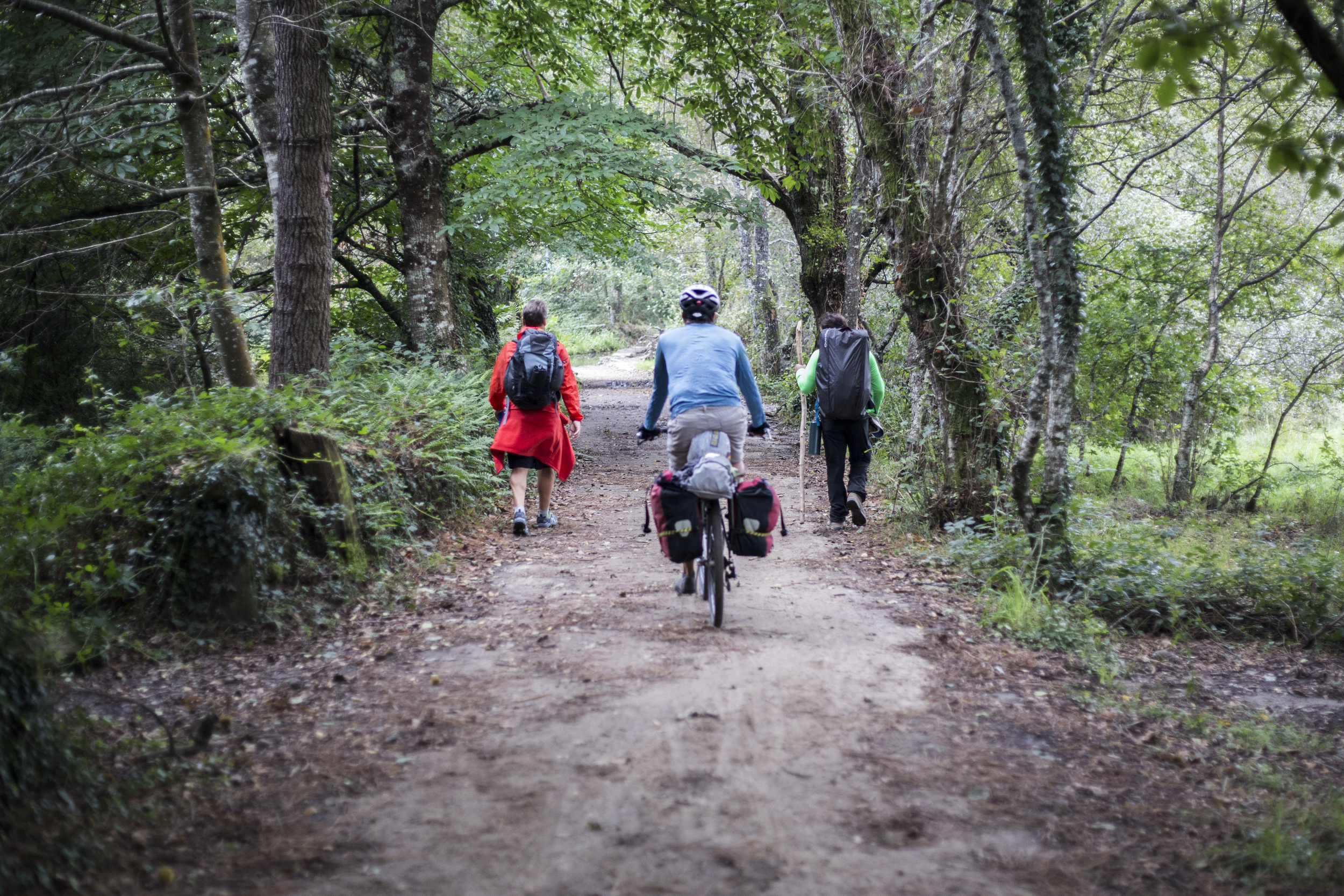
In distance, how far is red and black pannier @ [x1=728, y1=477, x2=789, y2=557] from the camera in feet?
18.7

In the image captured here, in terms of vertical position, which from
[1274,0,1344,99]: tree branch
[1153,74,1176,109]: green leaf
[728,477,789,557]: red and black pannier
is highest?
[1274,0,1344,99]: tree branch

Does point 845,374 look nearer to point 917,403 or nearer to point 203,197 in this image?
point 917,403

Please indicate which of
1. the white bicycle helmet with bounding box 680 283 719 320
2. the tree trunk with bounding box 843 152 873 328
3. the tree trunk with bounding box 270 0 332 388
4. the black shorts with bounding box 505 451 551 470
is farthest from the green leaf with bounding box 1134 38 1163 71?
the tree trunk with bounding box 843 152 873 328

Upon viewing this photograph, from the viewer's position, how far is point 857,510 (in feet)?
30.1

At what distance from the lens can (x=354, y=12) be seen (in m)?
11.2

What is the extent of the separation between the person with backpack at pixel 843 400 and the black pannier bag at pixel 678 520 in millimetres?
3533

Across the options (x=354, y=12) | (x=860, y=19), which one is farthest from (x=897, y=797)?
(x=354, y=12)

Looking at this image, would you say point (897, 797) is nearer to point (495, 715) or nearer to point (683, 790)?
point (683, 790)

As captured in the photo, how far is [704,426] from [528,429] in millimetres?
3269

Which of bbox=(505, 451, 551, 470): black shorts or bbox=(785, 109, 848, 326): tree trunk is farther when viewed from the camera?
bbox=(785, 109, 848, 326): tree trunk

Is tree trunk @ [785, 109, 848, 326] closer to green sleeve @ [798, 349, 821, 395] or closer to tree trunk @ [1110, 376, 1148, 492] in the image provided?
tree trunk @ [1110, 376, 1148, 492]

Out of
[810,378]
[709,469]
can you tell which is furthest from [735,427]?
[810,378]

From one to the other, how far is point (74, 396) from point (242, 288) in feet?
8.46

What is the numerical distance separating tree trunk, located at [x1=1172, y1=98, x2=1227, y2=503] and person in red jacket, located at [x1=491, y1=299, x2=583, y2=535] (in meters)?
9.70
